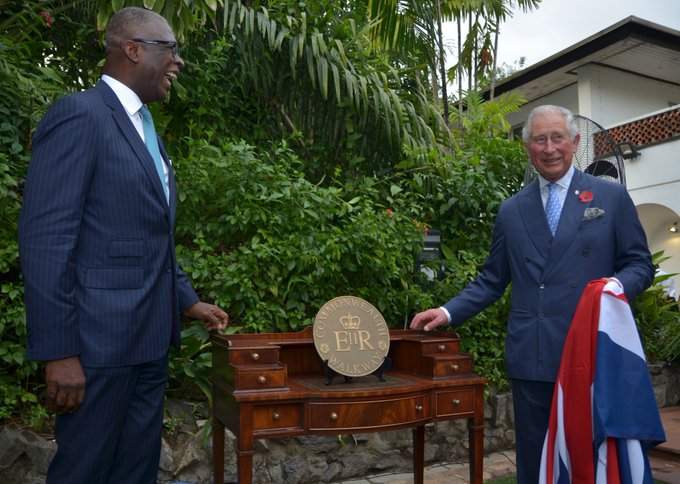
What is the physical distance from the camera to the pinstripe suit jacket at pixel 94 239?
1.76 meters

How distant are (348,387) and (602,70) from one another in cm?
1430

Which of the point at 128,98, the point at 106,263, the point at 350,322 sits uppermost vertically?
the point at 128,98

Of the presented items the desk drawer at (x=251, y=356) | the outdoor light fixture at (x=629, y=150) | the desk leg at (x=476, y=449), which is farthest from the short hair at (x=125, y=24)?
the outdoor light fixture at (x=629, y=150)

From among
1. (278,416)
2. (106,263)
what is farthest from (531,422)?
(106,263)

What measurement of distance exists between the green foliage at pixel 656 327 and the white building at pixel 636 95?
6956 mm

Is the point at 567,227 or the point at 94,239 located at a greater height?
the point at 567,227

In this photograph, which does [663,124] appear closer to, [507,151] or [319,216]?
[507,151]

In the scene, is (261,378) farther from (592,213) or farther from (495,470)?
(495,470)

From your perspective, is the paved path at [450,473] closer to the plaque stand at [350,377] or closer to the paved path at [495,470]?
the paved path at [495,470]

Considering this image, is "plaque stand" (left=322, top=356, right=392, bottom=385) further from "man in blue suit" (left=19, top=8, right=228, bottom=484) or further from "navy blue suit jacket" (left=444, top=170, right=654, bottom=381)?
"man in blue suit" (left=19, top=8, right=228, bottom=484)

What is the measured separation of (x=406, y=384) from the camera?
2.66 meters

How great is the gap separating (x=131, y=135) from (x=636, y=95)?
15.8 meters

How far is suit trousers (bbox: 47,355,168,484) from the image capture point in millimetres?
1851

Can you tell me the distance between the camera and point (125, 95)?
A: 207cm
